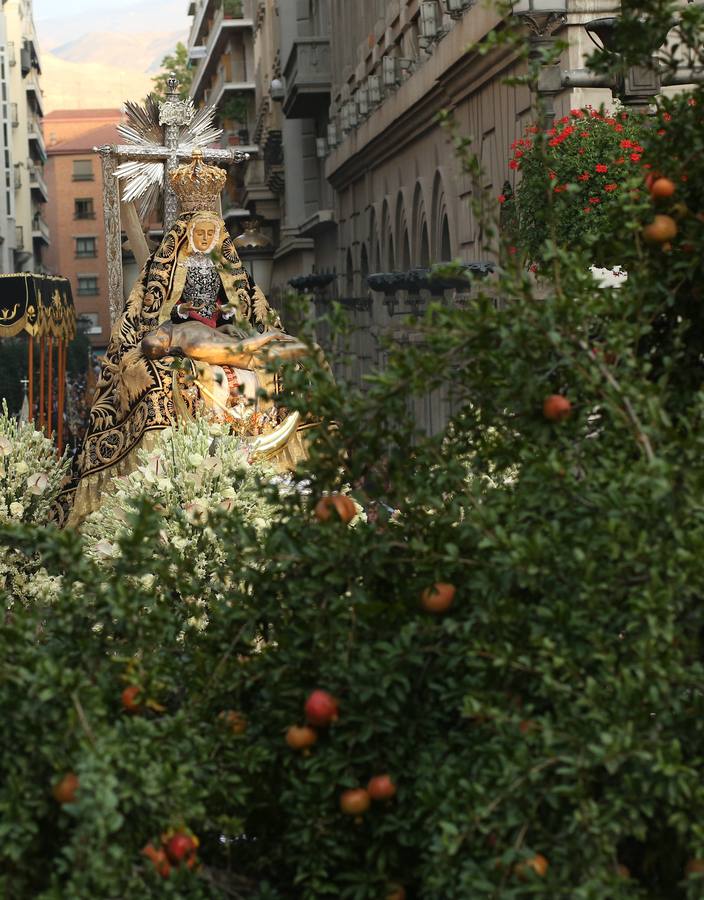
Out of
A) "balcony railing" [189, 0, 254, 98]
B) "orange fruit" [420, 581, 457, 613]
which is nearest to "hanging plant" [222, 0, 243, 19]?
"balcony railing" [189, 0, 254, 98]

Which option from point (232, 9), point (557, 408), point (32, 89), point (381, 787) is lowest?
point (381, 787)

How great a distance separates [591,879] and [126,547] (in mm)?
1163

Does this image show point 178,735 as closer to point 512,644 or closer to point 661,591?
point 512,644

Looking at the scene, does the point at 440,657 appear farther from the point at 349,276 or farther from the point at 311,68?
the point at 311,68

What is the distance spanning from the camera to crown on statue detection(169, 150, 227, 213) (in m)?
13.1

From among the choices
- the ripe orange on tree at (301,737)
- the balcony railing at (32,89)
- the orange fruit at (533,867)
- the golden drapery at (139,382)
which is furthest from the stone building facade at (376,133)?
the balcony railing at (32,89)

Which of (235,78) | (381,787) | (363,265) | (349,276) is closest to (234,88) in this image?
(235,78)

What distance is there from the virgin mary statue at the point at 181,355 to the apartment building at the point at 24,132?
225ft

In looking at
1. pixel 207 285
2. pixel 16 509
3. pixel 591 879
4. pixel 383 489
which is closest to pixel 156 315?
pixel 207 285

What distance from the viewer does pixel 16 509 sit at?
31.8ft

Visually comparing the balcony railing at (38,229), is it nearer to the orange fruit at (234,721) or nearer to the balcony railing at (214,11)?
the balcony railing at (214,11)

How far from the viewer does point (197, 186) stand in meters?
13.2

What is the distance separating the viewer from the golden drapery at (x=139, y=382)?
39.6 feet

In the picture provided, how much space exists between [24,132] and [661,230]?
8776 centimetres
